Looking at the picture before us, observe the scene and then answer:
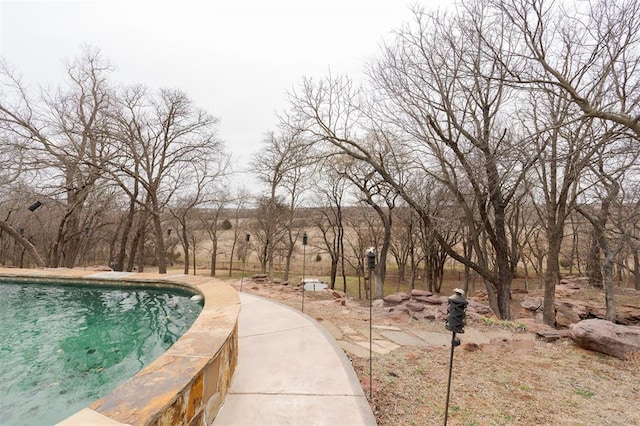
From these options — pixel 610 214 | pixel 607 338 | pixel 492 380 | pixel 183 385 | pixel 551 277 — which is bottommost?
pixel 492 380

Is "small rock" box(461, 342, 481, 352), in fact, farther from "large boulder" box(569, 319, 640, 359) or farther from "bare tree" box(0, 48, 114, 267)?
"bare tree" box(0, 48, 114, 267)

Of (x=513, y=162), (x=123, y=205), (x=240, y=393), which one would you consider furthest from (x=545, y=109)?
(x=123, y=205)

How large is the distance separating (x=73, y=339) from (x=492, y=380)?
20.4 ft

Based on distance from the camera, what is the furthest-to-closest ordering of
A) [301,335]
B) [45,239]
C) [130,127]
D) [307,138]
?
[45,239] < [130,127] < [307,138] < [301,335]

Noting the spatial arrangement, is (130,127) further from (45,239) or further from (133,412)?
(45,239)

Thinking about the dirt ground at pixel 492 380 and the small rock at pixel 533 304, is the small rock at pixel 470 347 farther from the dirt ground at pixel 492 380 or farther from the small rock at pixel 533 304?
the small rock at pixel 533 304

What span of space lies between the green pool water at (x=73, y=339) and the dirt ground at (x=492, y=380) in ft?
9.84

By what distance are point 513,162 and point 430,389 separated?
4.81 meters

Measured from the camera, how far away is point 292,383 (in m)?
3.26

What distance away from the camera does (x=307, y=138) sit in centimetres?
1021

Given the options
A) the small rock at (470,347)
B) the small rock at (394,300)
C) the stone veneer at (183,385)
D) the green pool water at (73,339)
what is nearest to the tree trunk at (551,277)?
the small rock at (394,300)

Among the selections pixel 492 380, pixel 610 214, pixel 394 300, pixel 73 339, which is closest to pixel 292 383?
pixel 492 380

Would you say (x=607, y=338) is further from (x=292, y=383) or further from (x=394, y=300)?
(x=292, y=383)

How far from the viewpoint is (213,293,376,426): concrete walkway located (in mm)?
2680
